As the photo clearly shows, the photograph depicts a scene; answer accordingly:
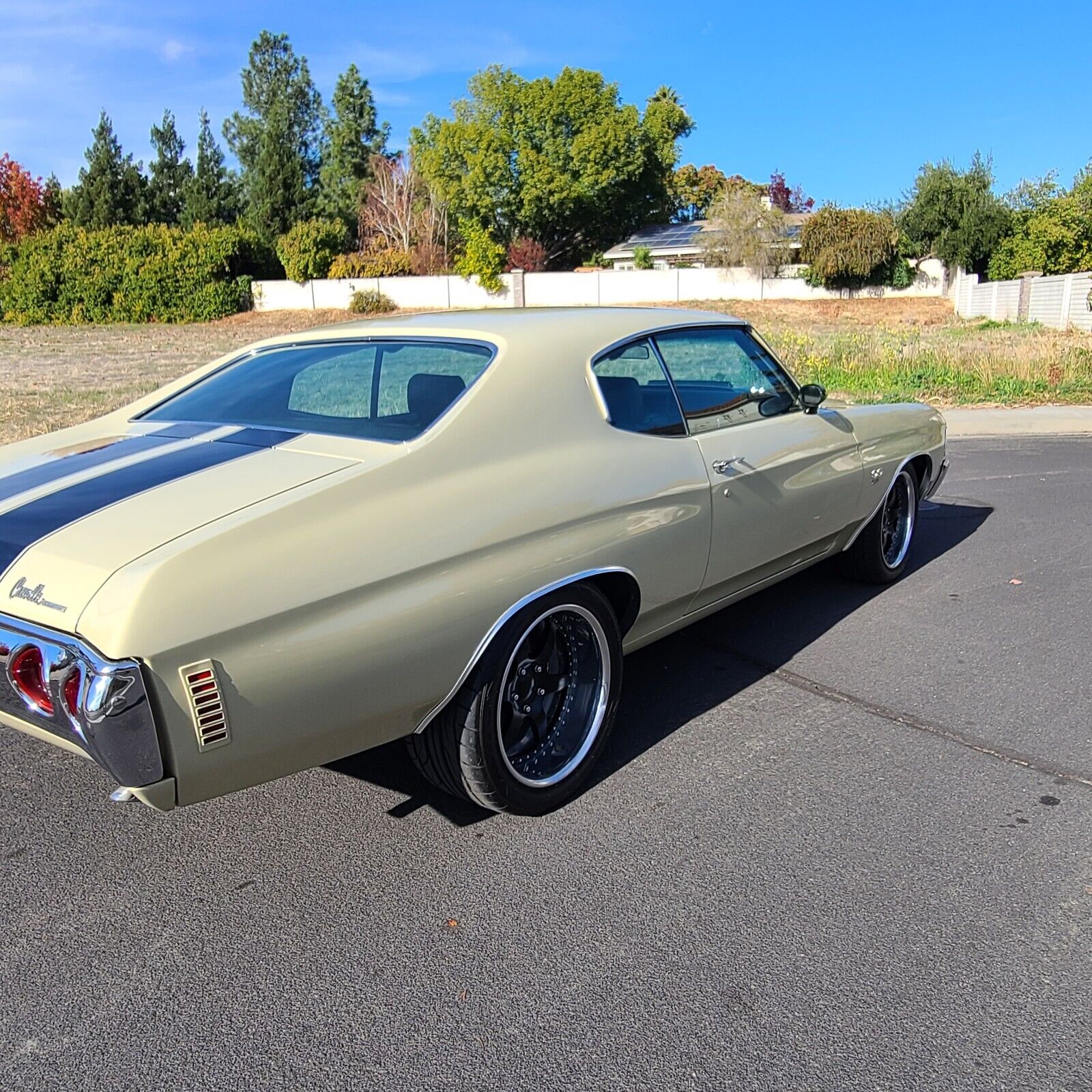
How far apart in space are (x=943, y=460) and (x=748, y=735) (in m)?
2.77

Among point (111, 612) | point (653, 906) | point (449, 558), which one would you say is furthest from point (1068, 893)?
point (111, 612)

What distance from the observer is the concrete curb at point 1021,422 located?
10977 millimetres

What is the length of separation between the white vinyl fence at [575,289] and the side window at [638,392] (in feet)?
125

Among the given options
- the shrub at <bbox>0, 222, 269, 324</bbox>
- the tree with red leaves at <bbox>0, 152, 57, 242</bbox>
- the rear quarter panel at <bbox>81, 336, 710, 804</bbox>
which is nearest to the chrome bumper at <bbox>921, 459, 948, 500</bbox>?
the rear quarter panel at <bbox>81, 336, 710, 804</bbox>

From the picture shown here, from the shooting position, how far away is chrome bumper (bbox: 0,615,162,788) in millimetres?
2096

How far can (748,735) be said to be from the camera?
3611mm

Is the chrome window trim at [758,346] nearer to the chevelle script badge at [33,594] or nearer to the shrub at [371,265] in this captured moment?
the chevelle script badge at [33,594]

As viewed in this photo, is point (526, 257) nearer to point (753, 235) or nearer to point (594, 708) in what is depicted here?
point (753, 235)

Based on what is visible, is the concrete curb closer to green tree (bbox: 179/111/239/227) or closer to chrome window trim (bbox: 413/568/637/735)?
chrome window trim (bbox: 413/568/637/735)

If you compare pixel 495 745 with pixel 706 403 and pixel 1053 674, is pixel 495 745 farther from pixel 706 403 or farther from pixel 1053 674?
pixel 1053 674

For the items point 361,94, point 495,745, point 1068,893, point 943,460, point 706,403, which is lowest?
point 1068,893

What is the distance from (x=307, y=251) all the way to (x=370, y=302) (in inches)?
204

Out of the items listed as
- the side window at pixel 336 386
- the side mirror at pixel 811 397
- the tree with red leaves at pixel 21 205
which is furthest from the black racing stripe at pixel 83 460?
the tree with red leaves at pixel 21 205

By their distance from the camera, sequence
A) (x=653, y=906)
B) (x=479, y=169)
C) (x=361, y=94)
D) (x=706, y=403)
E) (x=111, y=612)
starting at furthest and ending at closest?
(x=361, y=94) < (x=479, y=169) < (x=706, y=403) < (x=653, y=906) < (x=111, y=612)
